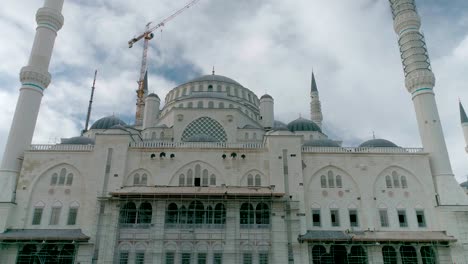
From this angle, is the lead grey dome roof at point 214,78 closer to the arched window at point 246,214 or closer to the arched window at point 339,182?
the arched window at point 339,182

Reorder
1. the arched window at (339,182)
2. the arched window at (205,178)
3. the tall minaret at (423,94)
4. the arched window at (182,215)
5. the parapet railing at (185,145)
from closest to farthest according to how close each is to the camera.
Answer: the arched window at (182,215), the arched window at (205,178), the tall minaret at (423,94), the arched window at (339,182), the parapet railing at (185,145)

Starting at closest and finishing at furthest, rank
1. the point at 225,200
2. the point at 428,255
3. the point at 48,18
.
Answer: the point at 225,200 → the point at 428,255 → the point at 48,18

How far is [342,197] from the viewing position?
29.0m

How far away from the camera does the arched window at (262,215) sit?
27594 mm

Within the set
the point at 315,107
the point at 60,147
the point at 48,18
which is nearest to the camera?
the point at 60,147

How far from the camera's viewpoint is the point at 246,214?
27688mm

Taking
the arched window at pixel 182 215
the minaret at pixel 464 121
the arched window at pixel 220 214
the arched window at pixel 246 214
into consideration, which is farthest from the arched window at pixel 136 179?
the minaret at pixel 464 121

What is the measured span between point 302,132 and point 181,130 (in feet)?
49.3

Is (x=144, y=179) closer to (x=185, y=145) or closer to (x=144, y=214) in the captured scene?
(x=144, y=214)

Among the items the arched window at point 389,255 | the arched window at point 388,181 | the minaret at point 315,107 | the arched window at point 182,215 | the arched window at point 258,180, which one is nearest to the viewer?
the arched window at point 389,255

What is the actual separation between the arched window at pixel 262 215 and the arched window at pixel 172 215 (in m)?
6.03

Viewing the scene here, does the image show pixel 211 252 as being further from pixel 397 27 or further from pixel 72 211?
pixel 397 27

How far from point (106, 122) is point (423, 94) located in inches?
1309

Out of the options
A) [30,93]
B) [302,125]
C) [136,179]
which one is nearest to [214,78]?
[302,125]
